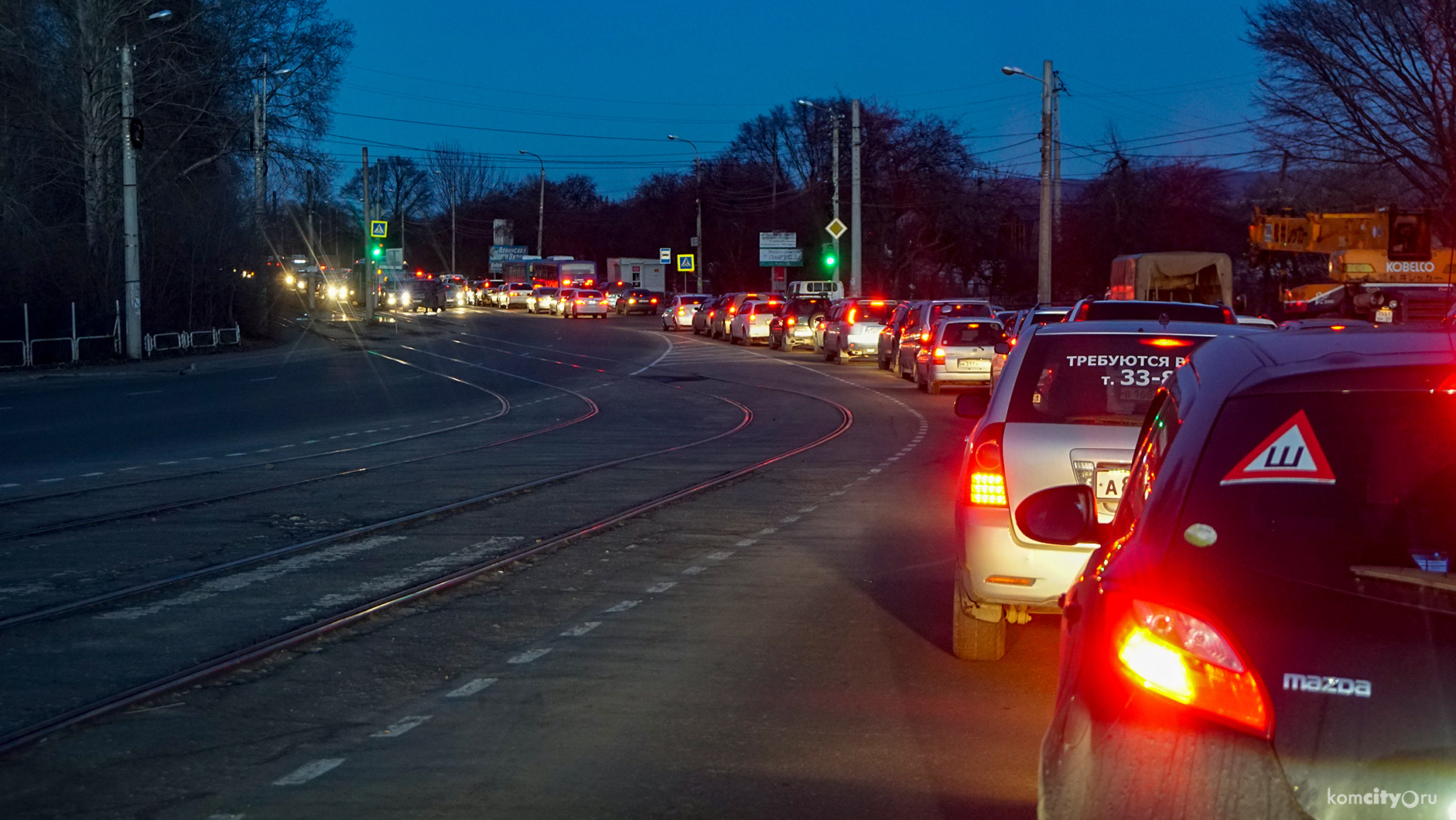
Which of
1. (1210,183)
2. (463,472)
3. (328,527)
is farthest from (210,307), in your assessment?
(1210,183)

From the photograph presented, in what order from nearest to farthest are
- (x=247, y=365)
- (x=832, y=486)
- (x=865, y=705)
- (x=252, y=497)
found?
(x=865, y=705) → (x=252, y=497) → (x=832, y=486) → (x=247, y=365)

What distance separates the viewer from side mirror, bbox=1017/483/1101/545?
402cm

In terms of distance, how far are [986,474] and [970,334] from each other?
20980mm

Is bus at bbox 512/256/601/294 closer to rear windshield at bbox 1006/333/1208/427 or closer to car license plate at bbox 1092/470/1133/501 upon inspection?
rear windshield at bbox 1006/333/1208/427

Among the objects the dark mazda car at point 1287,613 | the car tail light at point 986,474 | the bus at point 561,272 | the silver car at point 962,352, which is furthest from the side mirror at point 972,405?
the bus at point 561,272

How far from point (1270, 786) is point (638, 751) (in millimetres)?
3247

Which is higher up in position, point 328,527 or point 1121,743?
point 1121,743

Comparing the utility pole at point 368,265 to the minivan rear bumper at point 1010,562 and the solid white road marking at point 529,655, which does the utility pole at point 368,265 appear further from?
the minivan rear bumper at point 1010,562

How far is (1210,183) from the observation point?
76.9 meters

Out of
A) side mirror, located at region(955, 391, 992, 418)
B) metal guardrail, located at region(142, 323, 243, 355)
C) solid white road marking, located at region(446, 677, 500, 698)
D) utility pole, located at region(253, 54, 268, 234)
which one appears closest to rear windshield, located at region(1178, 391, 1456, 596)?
solid white road marking, located at region(446, 677, 500, 698)

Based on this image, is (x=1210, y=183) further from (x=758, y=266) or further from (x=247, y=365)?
(x=247, y=365)

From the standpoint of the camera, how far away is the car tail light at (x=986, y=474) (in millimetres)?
6902

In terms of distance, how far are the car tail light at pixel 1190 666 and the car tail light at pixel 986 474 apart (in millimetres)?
3946

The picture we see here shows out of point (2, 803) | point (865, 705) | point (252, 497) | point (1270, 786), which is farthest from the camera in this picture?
point (252, 497)
